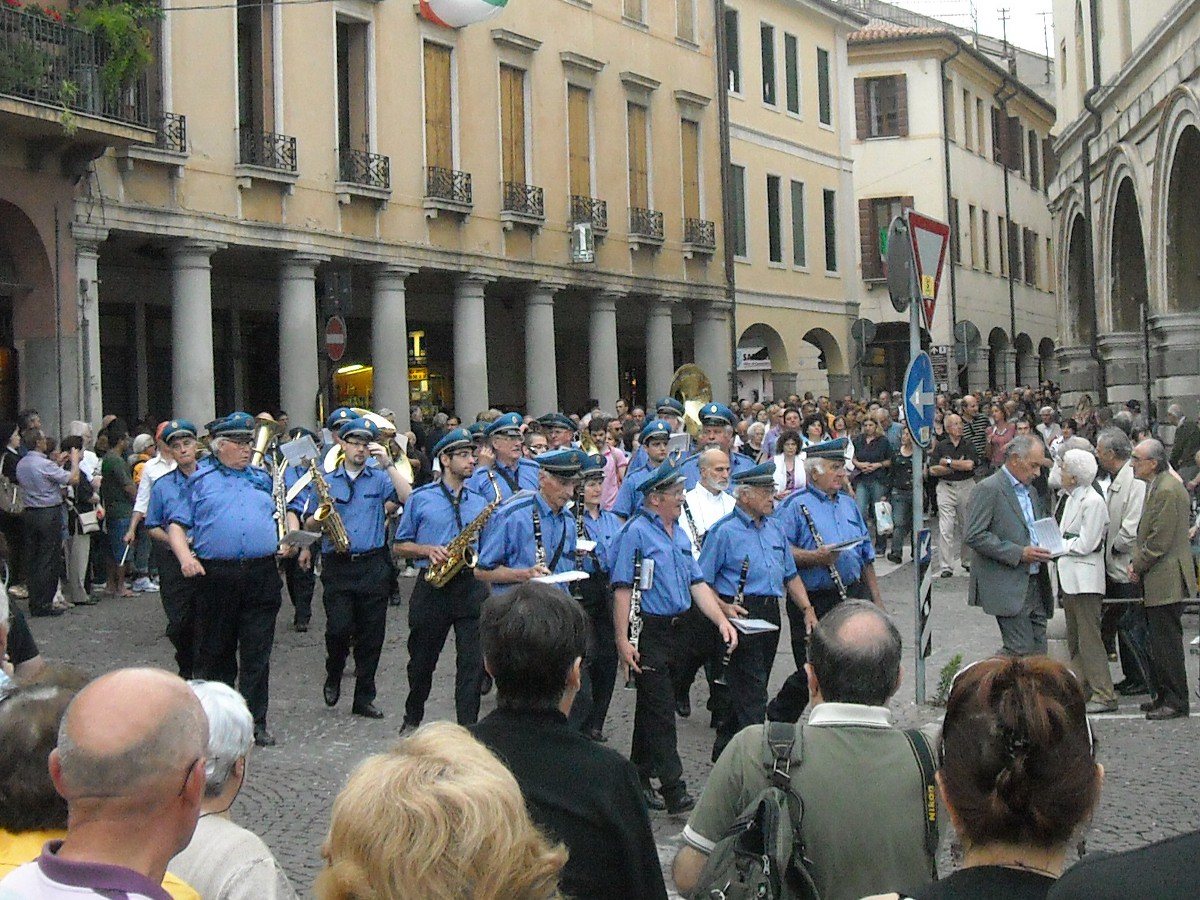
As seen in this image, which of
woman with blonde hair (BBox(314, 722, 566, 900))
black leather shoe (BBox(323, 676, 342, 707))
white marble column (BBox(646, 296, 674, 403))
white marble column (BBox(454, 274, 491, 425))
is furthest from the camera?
white marble column (BBox(646, 296, 674, 403))

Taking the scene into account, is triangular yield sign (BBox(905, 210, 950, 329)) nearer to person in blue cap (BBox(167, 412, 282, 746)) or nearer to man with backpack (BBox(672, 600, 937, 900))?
person in blue cap (BBox(167, 412, 282, 746))

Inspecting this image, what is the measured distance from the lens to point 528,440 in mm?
15930

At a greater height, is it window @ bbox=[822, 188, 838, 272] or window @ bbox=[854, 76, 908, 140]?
window @ bbox=[854, 76, 908, 140]

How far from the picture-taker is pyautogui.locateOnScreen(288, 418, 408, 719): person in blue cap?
1116 cm

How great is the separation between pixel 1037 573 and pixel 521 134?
2073cm

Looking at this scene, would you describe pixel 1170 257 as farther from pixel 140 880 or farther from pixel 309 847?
pixel 140 880

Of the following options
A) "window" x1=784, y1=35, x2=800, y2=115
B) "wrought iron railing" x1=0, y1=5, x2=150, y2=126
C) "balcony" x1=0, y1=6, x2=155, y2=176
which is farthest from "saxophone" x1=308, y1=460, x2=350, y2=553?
"window" x1=784, y1=35, x2=800, y2=115

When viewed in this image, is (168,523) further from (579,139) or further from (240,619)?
(579,139)

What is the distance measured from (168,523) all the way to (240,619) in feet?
2.85

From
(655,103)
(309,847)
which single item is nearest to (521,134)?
(655,103)

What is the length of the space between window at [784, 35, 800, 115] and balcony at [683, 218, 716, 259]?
623 centimetres

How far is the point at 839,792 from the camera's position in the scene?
398 cm

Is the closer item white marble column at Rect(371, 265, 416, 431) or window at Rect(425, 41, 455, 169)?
white marble column at Rect(371, 265, 416, 431)

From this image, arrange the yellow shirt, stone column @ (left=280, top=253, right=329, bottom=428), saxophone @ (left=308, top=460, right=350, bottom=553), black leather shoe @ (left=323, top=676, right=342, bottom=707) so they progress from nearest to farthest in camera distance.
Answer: the yellow shirt → saxophone @ (left=308, top=460, right=350, bottom=553) → black leather shoe @ (left=323, top=676, right=342, bottom=707) → stone column @ (left=280, top=253, right=329, bottom=428)
